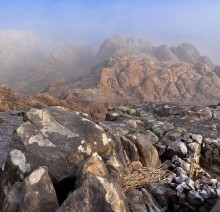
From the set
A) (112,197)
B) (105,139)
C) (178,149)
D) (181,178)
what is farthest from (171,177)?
(112,197)

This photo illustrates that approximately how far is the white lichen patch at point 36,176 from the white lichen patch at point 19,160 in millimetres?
639

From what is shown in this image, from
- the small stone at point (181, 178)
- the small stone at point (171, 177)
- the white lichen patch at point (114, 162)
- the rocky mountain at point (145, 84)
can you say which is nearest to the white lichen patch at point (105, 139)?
the white lichen patch at point (114, 162)

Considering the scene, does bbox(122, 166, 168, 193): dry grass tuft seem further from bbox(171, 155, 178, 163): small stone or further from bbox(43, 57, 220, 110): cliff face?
bbox(43, 57, 220, 110): cliff face

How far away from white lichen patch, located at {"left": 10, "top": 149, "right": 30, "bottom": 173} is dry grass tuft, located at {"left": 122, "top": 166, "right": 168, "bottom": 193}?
2202 millimetres

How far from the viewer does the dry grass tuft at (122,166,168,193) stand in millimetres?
7974

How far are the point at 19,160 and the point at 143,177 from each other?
302 centimetres

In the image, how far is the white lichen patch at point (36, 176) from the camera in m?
6.51

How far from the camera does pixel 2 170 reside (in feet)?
24.7

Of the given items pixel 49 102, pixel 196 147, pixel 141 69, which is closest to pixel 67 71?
pixel 141 69

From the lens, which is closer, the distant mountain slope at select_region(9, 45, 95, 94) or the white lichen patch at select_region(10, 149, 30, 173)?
the white lichen patch at select_region(10, 149, 30, 173)

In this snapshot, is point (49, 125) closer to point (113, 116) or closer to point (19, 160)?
point (19, 160)

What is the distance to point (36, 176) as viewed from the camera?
6598mm

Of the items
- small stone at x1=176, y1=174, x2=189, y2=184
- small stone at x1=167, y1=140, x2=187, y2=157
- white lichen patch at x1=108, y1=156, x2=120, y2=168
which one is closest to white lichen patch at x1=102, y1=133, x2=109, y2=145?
white lichen patch at x1=108, y1=156, x2=120, y2=168

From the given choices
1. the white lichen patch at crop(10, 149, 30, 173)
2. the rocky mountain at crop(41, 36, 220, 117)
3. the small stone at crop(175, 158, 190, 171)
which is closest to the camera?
the white lichen patch at crop(10, 149, 30, 173)
